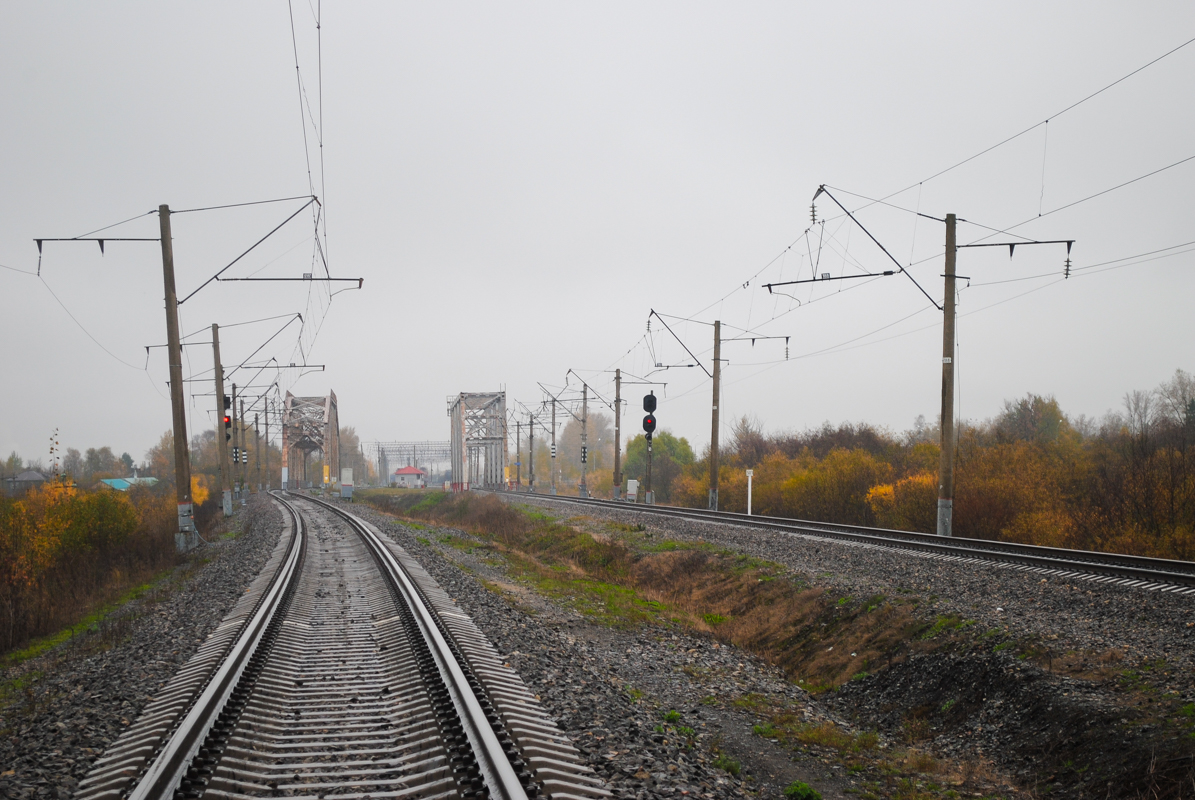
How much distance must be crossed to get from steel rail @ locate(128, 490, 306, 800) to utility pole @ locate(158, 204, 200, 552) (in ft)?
40.1

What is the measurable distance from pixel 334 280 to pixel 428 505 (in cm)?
3094

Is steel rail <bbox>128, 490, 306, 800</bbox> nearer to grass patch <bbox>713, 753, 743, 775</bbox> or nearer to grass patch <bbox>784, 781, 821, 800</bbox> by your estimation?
grass patch <bbox>713, 753, 743, 775</bbox>

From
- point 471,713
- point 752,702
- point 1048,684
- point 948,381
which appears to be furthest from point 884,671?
point 948,381

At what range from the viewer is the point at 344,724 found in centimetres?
565

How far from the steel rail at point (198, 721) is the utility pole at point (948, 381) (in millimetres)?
15617

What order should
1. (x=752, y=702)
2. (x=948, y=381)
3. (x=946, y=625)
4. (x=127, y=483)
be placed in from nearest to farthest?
1. (x=752, y=702)
2. (x=946, y=625)
3. (x=948, y=381)
4. (x=127, y=483)

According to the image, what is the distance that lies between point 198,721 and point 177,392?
57.4 feet

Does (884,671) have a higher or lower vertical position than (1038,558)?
lower

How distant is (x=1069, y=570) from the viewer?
11.6 m

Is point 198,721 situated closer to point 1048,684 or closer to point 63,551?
point 1048,684

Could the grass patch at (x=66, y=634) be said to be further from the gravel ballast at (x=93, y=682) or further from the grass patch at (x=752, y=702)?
the grass patch at (x=752, y=702)

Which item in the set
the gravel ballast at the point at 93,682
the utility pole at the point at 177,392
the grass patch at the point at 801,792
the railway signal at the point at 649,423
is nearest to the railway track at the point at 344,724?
the gravel ballast at the point at 93,682

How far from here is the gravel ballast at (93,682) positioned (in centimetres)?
488

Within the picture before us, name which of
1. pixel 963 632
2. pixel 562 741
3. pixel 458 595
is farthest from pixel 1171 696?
pixel 458 595
